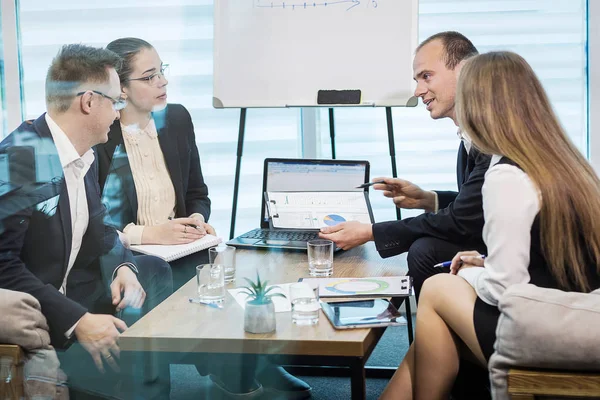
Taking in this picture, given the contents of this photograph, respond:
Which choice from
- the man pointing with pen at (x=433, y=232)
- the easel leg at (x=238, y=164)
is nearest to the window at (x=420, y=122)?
the easel leg at (x=238, y=164)

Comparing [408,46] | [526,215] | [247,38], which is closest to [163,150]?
[247,38]

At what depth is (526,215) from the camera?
1.43 m

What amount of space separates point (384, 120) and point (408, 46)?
491 mm

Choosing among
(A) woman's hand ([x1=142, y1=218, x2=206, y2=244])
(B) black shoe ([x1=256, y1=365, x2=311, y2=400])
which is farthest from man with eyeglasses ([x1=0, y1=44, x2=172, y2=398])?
(B) black shoe ([x1=256, y1=365, x2=311, y2=400])

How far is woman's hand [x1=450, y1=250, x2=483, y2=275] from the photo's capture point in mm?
1674

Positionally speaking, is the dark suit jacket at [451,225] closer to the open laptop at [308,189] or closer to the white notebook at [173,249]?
the open laptop at [308,189]

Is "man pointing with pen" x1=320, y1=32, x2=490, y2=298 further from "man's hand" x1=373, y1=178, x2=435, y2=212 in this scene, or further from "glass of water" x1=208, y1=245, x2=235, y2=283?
"glass of water" x1=208, y1=245, x2=235, y2=283

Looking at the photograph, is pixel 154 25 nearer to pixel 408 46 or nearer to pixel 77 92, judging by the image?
pixel 77 92

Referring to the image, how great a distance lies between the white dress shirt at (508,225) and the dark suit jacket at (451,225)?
1.60 ft

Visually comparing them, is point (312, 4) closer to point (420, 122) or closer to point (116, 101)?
point (420, 122)

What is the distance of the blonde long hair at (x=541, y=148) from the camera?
1.45 m

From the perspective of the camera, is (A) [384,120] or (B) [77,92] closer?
(B) [77,92]

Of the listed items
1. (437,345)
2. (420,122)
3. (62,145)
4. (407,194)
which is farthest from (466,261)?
(420,122)

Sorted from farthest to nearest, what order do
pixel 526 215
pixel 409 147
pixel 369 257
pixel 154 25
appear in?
pixel 409 147 → pixel 369 257 → pixel 154 25 → pixel 526 215
